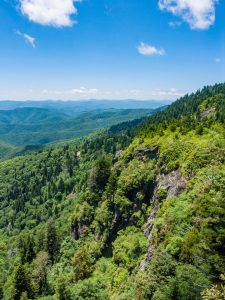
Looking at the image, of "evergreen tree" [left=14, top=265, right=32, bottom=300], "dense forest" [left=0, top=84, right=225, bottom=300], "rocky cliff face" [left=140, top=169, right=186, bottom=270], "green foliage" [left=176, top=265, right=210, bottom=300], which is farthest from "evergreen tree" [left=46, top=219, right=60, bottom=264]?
"green foliage" [left=176, top=265, right=210, bottom=300]

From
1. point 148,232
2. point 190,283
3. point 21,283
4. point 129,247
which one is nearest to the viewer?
point 190,283

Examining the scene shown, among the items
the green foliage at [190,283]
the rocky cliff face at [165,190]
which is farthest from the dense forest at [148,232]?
the rocky cliff face at [165,190]

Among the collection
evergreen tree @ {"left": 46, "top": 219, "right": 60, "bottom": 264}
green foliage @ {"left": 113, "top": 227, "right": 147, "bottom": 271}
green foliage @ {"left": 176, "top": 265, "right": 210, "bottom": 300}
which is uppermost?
green foliage @ {"left": 176, "top": 265, "right": 210, "bottom": 300}

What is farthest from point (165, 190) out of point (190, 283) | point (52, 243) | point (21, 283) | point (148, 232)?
point (52, 243)

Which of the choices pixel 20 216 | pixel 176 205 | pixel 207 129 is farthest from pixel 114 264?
pixel 20 216

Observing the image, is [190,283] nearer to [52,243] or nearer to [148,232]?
[148,232]

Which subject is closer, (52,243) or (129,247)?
(129,247)

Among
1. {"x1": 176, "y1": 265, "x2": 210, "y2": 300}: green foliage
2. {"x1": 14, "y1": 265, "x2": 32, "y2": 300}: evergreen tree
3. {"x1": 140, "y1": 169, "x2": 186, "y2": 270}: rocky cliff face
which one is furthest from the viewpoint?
{"x1": 14, "y1": 265, "x2": 32, "y2": 300}: evergreen tree

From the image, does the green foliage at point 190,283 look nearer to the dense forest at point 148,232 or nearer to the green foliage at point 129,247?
the dense forest at point 148,232

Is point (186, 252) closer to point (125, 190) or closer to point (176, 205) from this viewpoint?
point (176, 205)

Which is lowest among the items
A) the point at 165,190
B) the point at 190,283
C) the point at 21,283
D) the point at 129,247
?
the point at 21,283

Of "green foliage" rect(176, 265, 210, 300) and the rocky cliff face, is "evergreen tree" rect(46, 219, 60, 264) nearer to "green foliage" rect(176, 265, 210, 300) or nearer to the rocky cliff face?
the rocky cliff face
